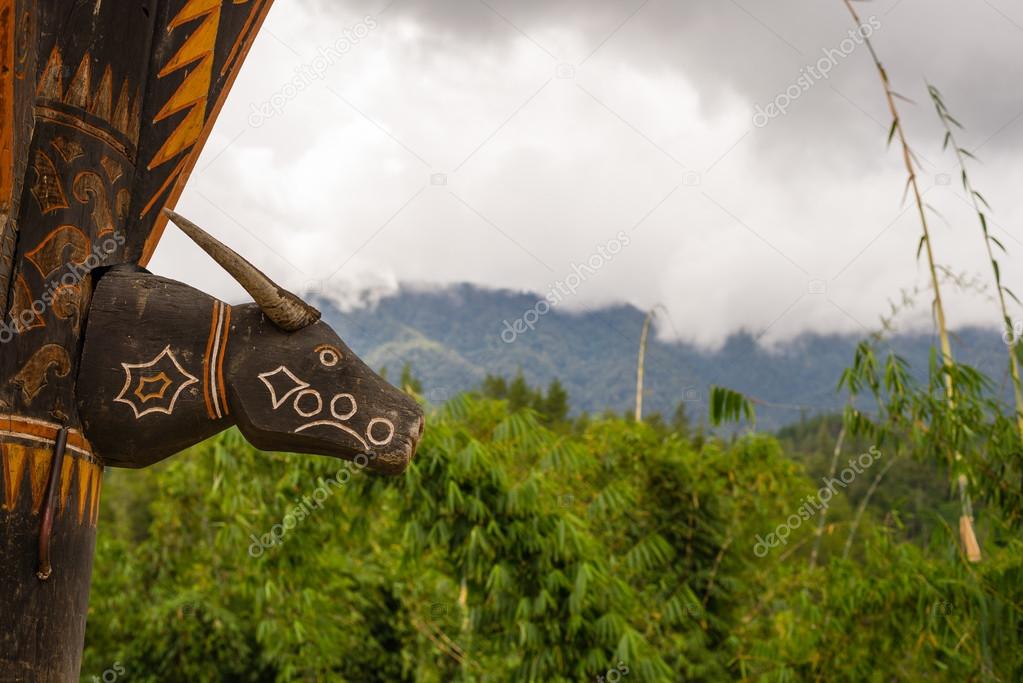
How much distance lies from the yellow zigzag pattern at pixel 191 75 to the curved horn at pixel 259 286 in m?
0.21

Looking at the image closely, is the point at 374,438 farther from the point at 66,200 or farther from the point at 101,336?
the point at 66,200

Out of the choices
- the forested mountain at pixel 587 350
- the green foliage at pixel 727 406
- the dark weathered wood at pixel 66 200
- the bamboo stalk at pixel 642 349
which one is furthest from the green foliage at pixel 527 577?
the forested mountain at pixel 587 350

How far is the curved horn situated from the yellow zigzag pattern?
0.21 meters

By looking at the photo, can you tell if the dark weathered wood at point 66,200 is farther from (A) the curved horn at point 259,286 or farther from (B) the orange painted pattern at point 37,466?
(A) the curved horn at point 259,286

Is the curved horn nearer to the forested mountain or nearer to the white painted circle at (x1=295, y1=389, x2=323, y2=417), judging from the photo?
the white painted circle at (x1=295, y1=389, x2=323, y2=417)

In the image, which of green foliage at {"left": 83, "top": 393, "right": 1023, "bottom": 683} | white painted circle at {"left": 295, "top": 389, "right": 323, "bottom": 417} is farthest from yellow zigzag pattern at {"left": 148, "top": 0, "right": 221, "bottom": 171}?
green foliage at {"left": 83, "top": 393, "right": 1023, "bottom": 683}

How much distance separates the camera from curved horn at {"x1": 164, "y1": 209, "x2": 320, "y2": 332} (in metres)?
1.82

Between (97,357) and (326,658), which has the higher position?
(97,357)

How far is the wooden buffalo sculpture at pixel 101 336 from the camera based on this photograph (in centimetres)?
171

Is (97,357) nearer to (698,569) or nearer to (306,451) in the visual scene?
(306,451)

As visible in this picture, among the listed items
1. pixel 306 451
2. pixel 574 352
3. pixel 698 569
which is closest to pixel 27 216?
pixel 306 451

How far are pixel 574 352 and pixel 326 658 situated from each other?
491ft

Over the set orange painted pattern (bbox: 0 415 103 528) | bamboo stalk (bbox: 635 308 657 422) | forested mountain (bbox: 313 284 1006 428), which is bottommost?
orange painted pattern (bbox: 0 415 103 528)

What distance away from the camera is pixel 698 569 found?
25.4 ft
